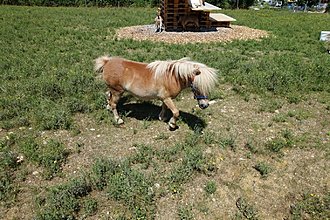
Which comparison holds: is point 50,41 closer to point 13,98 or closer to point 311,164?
point 13,98

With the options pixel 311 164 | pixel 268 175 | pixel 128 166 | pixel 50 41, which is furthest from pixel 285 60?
pixel 50 41

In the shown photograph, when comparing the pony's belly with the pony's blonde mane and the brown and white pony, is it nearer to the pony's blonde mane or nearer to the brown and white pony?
the brown and white pony

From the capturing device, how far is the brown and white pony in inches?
186

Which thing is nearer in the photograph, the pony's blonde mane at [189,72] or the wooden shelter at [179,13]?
the pony's blonde mane at [189,72]

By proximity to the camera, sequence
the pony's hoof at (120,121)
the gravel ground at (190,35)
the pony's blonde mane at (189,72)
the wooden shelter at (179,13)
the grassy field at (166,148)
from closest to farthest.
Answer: the grassy field at (166,148) → the pony's blonde mane at (189,72) → the pony's hoof at (120,121) → the gravel ground at (190,35) → the wooden shelter at (179,13)

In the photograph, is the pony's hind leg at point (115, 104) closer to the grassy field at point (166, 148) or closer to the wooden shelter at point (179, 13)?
the grassy field at point (166, 148)

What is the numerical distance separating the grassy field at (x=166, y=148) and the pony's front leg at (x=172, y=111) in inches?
7.5

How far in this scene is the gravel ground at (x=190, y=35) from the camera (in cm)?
1242

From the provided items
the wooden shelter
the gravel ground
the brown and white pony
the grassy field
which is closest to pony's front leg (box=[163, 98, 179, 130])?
the brown and white pony

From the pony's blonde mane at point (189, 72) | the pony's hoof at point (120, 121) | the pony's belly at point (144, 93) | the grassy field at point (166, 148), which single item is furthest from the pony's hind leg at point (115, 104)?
the pony's blonde mane at point (189, 72)

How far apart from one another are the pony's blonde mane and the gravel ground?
23.9 ft

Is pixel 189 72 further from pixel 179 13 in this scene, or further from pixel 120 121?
pixel 179 13

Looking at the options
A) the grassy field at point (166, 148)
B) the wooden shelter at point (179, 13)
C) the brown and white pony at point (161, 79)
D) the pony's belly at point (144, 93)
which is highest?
the wooden shelter at point (179, 13)

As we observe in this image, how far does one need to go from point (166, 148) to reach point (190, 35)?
947 cm
